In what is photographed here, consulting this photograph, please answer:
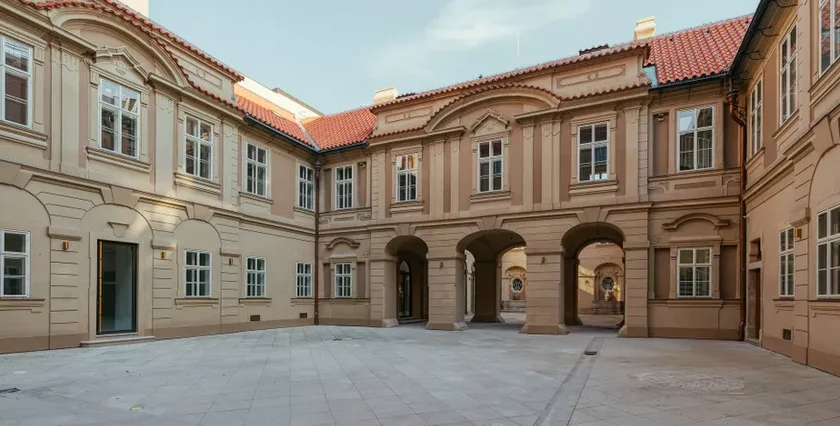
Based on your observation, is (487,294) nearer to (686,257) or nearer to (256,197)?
(686,257)

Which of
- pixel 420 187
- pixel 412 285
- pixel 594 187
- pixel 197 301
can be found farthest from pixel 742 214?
pixel 197 301

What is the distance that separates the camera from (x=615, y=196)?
14.8m

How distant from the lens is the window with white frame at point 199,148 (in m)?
14.8

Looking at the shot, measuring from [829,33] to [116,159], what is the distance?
14.7 meters

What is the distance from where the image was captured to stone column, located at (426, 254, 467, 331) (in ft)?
55.5

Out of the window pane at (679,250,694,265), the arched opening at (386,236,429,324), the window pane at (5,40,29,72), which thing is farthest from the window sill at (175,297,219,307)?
the window pane at (679,250,694,265)

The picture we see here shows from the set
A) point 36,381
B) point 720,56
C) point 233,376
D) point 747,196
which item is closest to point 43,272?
point 36,381

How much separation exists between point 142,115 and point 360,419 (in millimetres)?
11243

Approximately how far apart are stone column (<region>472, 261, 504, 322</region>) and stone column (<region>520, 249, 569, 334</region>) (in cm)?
547

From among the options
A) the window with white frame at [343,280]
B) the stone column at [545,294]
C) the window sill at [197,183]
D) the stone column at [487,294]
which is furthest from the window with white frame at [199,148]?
the stone column at [487,294]

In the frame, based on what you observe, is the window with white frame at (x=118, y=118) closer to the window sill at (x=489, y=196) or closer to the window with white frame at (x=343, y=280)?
the window with white frame at (x=343, y=280)

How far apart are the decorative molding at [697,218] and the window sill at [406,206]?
7752mm

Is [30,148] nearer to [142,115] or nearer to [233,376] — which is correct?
[142,115]

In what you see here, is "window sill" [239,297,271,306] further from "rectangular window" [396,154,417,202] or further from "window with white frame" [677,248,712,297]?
"window with white frame" [677,248,712,297]
